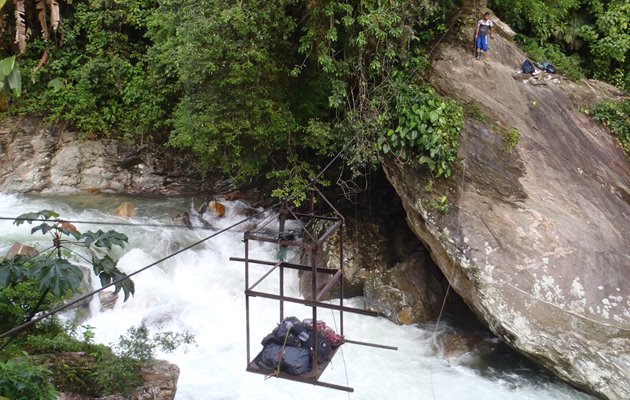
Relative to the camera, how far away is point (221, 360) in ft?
31.8

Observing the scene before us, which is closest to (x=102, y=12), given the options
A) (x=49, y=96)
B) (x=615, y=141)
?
(x=49, y=96)

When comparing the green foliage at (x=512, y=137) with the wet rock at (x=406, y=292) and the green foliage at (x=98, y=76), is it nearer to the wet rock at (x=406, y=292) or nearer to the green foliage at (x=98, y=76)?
the wet rock at (x=406, y=292)

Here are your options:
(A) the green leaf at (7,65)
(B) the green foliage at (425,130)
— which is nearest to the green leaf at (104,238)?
(A) the green leaf at (7,65)

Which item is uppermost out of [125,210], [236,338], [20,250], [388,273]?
[20,250]

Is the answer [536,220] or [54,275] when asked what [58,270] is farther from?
[536,220]

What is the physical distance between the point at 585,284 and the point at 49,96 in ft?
42.6

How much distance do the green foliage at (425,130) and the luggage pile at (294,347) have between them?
4.60m

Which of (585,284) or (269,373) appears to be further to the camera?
(585,284)

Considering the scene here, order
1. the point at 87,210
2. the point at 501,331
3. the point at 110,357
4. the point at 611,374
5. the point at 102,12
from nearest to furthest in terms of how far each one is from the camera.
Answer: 1. the point at 110,357
2. the point at 611,374
3. the point at 501,331
4. the point at 87,210
5. the point at 102,12

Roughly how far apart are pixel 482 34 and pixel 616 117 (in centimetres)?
282

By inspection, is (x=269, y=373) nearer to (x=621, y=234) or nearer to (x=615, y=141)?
(x=621, y=234)

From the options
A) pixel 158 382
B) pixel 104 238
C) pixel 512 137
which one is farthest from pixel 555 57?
pixel 104 238

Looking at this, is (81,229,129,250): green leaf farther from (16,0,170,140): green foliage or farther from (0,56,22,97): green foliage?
(16,0,170,140): green foliage

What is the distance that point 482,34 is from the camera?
10711mm
